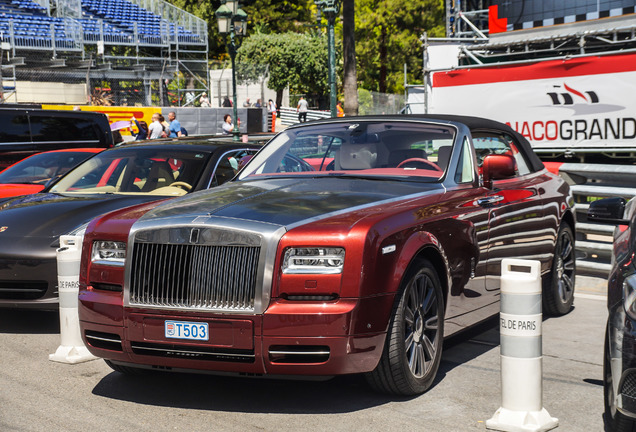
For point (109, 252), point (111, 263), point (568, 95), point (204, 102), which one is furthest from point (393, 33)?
point (111, 263)

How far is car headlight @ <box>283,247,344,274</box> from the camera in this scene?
4801mm

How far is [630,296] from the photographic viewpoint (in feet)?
13.3

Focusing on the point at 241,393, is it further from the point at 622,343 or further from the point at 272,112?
the point at 272,112

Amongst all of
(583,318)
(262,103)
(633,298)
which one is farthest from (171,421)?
(262,103)

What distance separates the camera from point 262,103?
4434 centimetres

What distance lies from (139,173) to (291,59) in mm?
49222

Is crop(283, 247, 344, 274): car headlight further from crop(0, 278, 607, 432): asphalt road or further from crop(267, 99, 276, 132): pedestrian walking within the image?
crop(267, 99, 276, 132): pedestrian walking

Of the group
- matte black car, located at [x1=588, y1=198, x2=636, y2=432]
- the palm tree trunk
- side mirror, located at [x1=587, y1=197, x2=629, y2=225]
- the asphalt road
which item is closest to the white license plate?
the asphalt road

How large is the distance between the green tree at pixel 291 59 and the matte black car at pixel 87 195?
48.0 m

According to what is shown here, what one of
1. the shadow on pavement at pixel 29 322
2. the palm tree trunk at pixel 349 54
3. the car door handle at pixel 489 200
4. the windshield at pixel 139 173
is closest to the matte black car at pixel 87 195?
the windshield at pixel 139 173

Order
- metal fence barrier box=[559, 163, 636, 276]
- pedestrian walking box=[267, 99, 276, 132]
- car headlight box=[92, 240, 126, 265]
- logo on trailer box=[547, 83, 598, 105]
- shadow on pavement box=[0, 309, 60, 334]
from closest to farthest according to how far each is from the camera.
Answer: car headlight box=[92, 240, 126, 265] → shadow on pavement box=[0, 309, 60, 334] → metal fence barrier box=[559, 163, 636, 276] → logo on trailer box=[547, 83, 598, 105] → pedestrian walking box=[267, 99, 276, 132]

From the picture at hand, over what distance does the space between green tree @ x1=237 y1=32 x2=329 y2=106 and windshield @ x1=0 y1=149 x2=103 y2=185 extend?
44419 millimetres

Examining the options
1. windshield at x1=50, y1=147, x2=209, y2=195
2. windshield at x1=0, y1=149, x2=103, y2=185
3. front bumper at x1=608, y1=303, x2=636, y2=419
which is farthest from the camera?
windshield at x1=0, y1=149, x2=103, y2=185

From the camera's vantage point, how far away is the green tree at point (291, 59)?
56.9 meters
